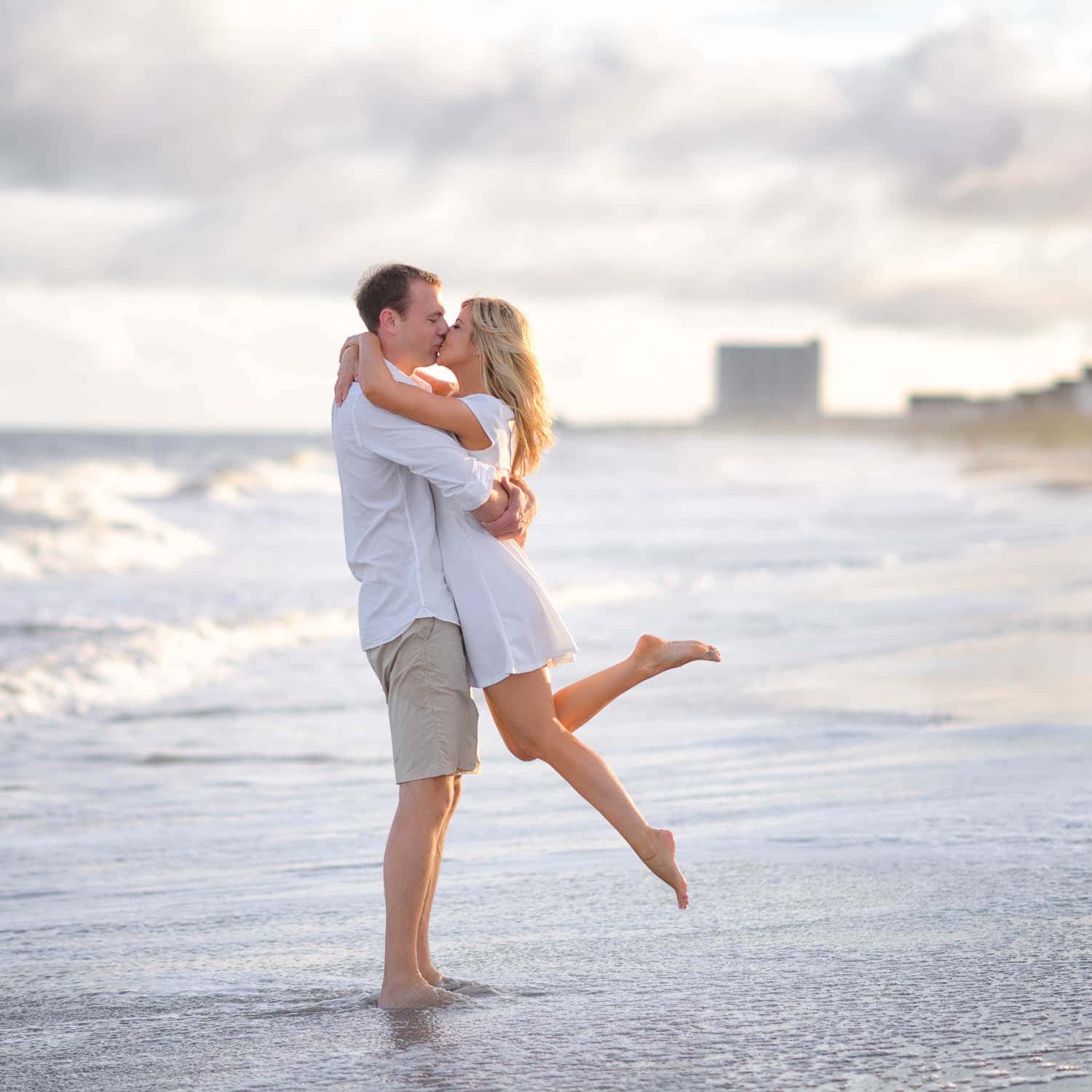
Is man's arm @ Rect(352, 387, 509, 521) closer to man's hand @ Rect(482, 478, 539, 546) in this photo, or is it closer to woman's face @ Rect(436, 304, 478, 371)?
man's hand @ Rect(482, 478, 539, 546)

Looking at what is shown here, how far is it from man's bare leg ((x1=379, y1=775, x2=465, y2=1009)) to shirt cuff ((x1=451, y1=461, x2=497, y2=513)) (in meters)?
0.71

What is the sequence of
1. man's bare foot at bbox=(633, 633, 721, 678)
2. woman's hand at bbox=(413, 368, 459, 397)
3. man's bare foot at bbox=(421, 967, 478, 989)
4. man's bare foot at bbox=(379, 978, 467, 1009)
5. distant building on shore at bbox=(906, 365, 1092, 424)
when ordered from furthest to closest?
distant building on shore at bbox=(906, 365, 1092, 424), man's bare foot at bbox=(633, 633, 721, 678), woman's hand at bbox=(413, 368, 459, 397), man's bare foot at bbox=(421, 967, 478, 989), man's bare foot at bbox=(379, 978, 467, 1009)

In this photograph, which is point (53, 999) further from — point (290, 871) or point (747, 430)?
point (747, 430)

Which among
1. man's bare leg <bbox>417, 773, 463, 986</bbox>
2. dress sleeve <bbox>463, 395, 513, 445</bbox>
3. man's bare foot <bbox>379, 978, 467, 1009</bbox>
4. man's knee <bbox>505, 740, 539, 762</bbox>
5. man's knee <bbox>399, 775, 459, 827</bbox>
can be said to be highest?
dress sleeve <bbox>463, 395, 513, 445</bbox>

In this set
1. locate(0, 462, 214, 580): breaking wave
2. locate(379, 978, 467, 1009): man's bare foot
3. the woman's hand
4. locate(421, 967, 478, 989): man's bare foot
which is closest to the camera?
locate(379, 978, 467, 1009): man's bare foot

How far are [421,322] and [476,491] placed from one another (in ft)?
1.69

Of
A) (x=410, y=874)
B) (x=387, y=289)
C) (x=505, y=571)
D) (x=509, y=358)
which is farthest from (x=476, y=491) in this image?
(x=410, y=874)

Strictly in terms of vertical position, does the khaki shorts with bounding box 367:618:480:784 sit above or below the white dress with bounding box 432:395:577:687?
below

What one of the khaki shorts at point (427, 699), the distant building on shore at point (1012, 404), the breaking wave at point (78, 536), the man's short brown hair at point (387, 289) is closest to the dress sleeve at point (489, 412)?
the man's short brown hair at point (387, 289)

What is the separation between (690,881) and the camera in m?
4.80

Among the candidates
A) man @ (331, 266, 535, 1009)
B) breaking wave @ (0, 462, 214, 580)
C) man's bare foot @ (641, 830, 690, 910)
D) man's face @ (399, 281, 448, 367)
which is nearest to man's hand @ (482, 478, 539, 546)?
man @ (331, 266, 535, 1009)

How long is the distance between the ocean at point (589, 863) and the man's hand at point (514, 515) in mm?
1117

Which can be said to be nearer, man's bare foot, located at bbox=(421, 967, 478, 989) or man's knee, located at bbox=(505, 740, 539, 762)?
man's bare foot, located at bbox=(421, 967, 478, 989)

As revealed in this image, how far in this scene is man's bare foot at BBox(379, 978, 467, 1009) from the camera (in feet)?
12.2
